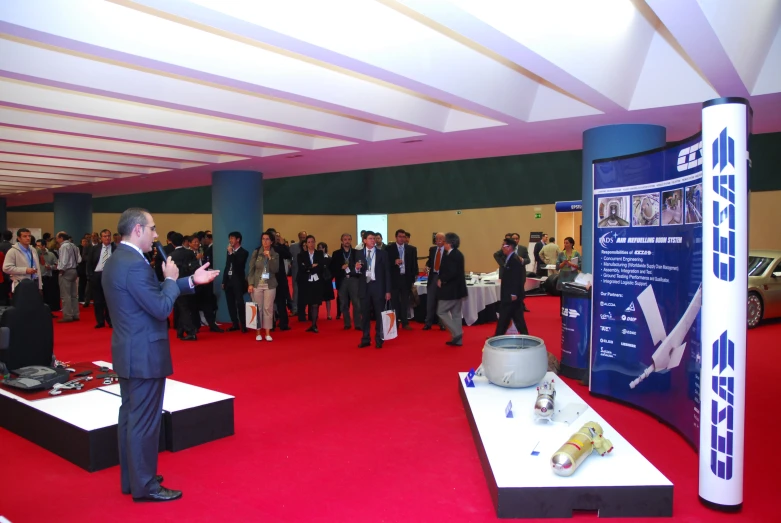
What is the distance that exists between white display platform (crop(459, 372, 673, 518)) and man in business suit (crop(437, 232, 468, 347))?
4.05 metres

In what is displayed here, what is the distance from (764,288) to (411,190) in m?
14.1

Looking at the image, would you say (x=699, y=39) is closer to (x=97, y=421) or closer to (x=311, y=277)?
(x=97, y=421)

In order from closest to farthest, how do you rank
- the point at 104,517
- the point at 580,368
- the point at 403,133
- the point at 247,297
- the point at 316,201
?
1. the point at 104,517
2. the point at 580,368
3. the point at 403,133
4. the point at 247,297
5. the point at 316,201

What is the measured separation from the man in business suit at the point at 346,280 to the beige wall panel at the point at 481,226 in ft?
33.6

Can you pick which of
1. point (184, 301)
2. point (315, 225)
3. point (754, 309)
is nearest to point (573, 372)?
point (754, 309)

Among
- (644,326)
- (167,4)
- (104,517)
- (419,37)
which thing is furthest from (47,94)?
(644,326)

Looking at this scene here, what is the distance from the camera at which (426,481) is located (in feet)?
12.5

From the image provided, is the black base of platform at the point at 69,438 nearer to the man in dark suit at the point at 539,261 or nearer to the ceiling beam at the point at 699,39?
the ceiling beam at the point at 699,39

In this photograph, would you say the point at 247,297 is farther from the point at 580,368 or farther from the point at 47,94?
the point at 580,368

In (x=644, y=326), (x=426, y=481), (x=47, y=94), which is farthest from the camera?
(x=47, y=94)

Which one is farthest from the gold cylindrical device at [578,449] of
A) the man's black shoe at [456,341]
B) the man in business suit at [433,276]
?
the man in business suit at [433,276]

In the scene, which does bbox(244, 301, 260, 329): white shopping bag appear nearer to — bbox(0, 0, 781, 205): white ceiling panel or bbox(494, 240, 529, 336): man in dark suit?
bbox(0, 0, 781, 205): white ceiling panel

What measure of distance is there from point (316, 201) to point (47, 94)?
16240mm

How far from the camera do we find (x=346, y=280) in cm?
991
